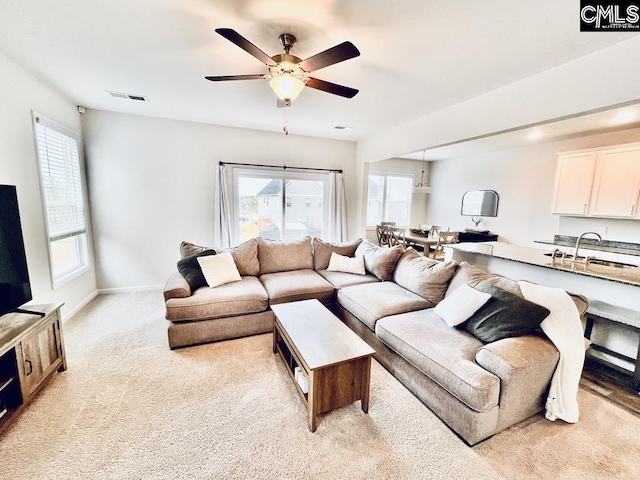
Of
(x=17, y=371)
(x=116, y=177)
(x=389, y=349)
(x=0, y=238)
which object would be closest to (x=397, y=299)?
→ (x=389, y=349)

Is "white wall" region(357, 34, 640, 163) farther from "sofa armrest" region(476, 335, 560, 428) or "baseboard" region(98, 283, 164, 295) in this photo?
"baseboard" region(98, 283, 164, 295)

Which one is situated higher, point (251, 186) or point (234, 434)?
point (251, 186)

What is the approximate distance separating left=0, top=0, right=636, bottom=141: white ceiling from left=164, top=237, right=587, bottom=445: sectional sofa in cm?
179

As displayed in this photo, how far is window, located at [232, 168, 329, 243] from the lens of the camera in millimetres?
4617

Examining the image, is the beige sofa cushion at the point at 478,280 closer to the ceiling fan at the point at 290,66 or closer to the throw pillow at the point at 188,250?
the ceiling fan at the point at 290,66

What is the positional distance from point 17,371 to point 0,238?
931mm

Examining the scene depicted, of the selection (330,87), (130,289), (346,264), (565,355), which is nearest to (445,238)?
(346,264)

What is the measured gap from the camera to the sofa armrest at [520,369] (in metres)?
1.60

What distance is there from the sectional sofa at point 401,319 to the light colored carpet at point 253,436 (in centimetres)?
17

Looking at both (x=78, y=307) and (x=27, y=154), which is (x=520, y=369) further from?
(x=78, y=307)

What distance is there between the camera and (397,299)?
270cm

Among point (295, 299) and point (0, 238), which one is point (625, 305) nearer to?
point (295, 299)

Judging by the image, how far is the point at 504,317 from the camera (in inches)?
74.6

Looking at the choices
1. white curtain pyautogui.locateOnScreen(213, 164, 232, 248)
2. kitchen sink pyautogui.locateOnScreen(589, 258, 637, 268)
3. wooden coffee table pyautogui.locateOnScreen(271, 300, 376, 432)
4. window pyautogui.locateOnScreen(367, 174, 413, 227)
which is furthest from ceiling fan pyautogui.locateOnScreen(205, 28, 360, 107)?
window pyautogui.locateOnScreen(367, 174, 413, 227)
